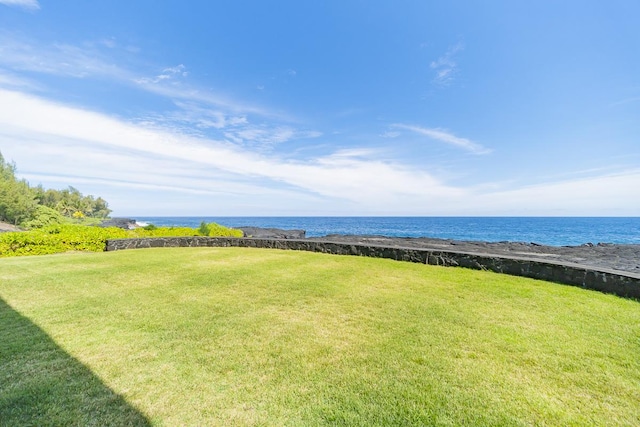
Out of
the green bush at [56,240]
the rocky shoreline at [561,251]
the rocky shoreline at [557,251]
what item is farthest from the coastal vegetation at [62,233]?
the rocky shoreline at [561,251]

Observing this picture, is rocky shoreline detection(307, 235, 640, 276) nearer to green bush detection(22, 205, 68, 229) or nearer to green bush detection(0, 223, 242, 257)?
green bush detection(0, 223, 242, 257)

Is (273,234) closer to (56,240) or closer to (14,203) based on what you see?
(56,240)

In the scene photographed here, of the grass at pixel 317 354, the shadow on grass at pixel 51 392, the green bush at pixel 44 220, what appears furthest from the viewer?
the green bush at pixel 44 220

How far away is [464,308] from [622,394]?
230 centimetres

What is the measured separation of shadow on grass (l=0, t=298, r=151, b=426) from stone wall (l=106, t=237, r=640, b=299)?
8.14 meters

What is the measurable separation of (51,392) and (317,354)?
249 centimetres

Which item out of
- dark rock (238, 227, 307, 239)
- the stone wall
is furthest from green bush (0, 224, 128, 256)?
dark rock (238, 227, 307, 239)

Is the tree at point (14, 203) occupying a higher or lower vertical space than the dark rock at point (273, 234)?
higher

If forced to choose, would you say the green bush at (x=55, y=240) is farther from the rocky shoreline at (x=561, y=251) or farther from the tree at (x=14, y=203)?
the tree at (x=14, y=203)

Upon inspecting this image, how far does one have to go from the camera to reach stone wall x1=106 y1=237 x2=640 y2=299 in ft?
19.4

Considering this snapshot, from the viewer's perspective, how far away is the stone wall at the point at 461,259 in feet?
19.4

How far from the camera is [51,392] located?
259cm

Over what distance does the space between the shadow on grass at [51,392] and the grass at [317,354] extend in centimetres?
1

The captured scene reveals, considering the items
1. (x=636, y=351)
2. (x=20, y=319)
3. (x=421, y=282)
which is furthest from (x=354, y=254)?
(x=20, y=319)
